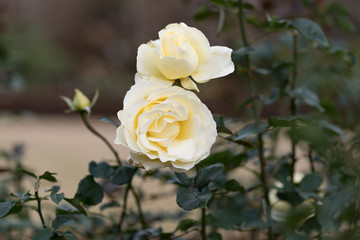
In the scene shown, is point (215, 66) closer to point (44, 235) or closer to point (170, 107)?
point (170, 107)

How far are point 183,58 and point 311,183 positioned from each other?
0.22m

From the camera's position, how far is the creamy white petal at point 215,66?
38 centimetres

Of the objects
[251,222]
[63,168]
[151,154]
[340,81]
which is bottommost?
[63,168]

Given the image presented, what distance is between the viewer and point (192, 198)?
15.4 inches

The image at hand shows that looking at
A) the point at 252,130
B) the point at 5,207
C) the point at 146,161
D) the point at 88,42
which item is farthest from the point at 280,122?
the point at 88,42

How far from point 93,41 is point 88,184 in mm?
4862

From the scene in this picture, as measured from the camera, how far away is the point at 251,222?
487 millimetres

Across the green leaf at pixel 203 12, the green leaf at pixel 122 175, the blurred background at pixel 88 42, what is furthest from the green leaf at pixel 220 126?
the blurred background at pixel 88 42

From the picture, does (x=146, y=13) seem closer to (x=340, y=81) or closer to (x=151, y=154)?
(x=340, y=81)

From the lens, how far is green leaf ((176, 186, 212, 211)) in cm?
38

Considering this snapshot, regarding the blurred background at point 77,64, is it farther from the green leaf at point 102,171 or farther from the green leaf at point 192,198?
the green leaf at point 192,198

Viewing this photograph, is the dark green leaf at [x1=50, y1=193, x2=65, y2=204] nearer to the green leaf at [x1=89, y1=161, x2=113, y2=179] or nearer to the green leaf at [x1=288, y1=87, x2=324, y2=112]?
the green leaf at [x1=89, y1=161, x2=113, y2=179]

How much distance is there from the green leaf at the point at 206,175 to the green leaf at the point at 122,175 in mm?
72

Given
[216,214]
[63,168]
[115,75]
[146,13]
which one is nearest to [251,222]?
[216,214]
